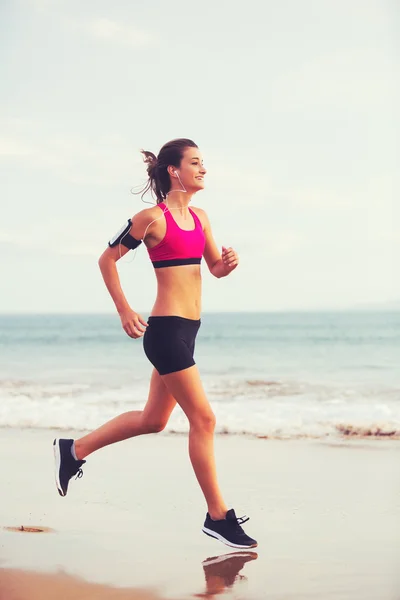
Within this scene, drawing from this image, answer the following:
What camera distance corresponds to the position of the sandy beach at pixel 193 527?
303 centimetres

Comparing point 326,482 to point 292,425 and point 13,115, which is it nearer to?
point 292,425

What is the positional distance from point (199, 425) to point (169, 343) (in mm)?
341

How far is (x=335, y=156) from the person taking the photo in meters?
22.4

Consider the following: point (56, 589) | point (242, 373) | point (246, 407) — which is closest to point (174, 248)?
point (56, 589)

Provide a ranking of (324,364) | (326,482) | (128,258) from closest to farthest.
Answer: (128,258), (326,482), (324,364)

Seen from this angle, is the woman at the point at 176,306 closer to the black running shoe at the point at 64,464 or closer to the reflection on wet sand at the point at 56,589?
the black running shoe at the point at 64,464

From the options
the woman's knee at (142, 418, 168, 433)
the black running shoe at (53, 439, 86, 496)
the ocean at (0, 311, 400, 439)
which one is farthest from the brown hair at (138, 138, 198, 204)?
the ocean at (0, 311, 400, 439)

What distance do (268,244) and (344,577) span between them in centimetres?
2196

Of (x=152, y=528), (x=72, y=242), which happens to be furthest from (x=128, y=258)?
(x=72, y=242)

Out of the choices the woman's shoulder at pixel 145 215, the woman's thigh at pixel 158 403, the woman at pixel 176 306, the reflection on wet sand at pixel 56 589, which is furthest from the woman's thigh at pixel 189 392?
the reflection on wet sand at pixel 56 589

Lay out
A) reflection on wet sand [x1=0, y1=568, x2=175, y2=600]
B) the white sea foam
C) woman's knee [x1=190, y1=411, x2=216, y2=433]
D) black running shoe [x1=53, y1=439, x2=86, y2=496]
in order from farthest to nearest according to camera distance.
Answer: the white sea foam
black running shoe [x1=53, y1=439, x2=86, y2=496]
woman's knee [x1=190, y1=411, x2=216, y2=433]
reflection on wet sand [x1=0, y1=568, x2=175, y2=600]

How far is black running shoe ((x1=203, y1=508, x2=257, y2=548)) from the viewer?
11.0 ft

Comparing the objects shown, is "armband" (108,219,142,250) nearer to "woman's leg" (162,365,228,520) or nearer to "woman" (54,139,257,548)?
"woman" (54,139,257,548)

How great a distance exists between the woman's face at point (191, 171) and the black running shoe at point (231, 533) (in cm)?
131
